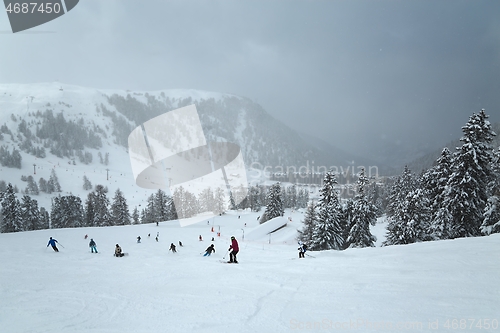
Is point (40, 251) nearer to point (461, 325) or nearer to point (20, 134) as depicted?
point (461, 325)

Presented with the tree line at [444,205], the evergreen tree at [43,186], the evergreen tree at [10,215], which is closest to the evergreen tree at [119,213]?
the evergreen tree at [10,215]

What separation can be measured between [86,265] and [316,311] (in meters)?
11.9

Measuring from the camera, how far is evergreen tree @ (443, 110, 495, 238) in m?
18.1

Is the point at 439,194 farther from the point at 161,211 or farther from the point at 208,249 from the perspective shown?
the point at 161,211

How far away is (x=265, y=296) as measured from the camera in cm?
697

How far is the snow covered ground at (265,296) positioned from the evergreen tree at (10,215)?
38642 mm

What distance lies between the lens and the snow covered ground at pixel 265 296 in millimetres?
5211

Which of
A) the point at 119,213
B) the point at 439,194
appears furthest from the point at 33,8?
the point at 119,213

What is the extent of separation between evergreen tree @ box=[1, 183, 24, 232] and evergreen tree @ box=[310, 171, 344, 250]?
46.9m

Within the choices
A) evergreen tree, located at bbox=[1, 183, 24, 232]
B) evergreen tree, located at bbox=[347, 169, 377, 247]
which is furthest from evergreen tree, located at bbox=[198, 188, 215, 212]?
evergreen tree, located at bbox=[347, 169, 377, 247]

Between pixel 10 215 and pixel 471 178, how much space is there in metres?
59.9

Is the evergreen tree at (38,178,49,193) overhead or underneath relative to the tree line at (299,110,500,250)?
overhead

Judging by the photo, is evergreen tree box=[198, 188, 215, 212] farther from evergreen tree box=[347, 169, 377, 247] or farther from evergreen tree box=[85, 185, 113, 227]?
evergreen tree box=[347, 169, 377, 247]

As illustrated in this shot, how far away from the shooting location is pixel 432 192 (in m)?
27.1
